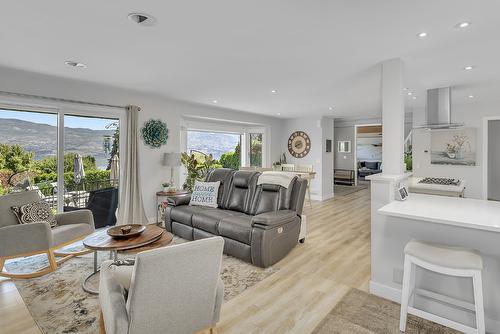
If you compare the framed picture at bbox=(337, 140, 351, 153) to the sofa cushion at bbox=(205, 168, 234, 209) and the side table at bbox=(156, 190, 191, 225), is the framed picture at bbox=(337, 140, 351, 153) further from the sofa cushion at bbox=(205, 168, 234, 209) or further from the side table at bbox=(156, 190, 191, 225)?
the side table at bbox=(156, 190, 191, 225)

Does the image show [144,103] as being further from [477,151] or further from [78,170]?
[477,151]

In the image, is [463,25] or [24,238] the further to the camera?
[24,238]

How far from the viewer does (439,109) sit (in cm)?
422

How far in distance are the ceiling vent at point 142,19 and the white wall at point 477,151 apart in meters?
6.59

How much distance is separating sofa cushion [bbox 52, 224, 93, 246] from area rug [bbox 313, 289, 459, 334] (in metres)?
2.93

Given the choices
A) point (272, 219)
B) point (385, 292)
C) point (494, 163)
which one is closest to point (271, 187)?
point (272, 219)

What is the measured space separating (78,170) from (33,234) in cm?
155

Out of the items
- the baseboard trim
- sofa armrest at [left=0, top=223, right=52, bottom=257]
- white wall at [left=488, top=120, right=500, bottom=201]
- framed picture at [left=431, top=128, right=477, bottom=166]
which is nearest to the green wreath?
sofa armrest at [left=0, top=223, right=52, bottom=257]

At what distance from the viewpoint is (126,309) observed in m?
1.41

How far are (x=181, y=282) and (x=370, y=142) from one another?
13174mm

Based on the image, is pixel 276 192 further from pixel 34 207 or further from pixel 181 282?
pixel 34 207

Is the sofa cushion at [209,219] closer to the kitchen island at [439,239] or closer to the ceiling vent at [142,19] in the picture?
the kitchen island at [439,239]

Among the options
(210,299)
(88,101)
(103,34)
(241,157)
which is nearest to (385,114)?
(210,299)

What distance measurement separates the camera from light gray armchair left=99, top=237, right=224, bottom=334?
4.36ft
